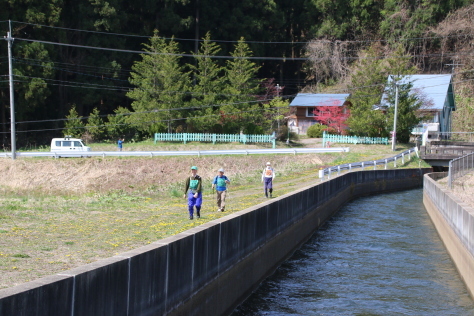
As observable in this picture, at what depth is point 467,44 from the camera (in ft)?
259

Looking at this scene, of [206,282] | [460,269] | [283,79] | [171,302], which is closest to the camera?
[171,302]

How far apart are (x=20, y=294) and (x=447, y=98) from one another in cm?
6992

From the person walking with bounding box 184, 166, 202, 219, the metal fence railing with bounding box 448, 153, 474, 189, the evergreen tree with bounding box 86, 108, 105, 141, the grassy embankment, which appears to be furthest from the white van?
the person walking with bounding box 184, 166, 202, 219

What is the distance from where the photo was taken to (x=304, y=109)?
73312mm

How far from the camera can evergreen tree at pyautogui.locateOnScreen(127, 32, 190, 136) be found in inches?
2240

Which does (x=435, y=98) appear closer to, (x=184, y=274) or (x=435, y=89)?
(x=435, y=89)

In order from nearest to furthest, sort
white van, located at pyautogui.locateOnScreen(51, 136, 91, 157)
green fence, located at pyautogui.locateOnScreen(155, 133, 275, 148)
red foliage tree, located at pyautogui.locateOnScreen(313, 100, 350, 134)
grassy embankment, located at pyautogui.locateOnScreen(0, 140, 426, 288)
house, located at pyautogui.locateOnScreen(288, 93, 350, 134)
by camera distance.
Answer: grassy embankment, located at pyautogui.locateOnScreen(0, 140, 426, 288), white van, located at pyautogui.locateOnScreen(51, 136, 91, 157), green fence, located at pyautogui.locateOnScreen(155, 133, 275, 148), red foliage tree, located at pyautogui.locateOnScreen(313, 100, 350, 134), house, located at pyautogui.locateOnScreen(288, 93, 350, 134)

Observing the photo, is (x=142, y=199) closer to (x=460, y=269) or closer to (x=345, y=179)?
(x=345, y=179)

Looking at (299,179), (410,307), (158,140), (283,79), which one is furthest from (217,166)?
(283,79)

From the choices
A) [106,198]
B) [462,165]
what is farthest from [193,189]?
[462,165]

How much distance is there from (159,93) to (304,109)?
22.6 meters

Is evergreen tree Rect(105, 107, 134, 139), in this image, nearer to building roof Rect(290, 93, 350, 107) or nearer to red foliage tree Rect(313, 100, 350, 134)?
red foliage tree Rect(313, 100, 350, 134)

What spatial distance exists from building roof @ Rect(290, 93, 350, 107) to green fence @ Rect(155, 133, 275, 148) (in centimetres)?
1374

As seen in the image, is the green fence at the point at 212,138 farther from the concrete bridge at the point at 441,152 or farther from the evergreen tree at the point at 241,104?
the concrete bridge at the point at 441,152
